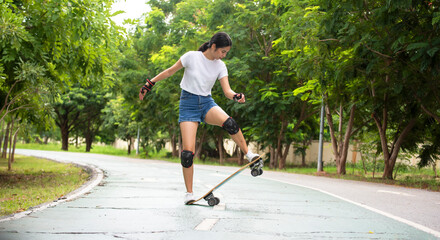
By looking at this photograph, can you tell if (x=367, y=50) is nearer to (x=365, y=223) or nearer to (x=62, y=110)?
(x=365, y=223)

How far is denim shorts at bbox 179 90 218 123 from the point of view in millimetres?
6555

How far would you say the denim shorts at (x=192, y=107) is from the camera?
6555 mm

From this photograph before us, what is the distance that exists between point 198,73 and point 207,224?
6.46 ft

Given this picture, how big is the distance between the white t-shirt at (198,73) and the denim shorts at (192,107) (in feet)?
0.21

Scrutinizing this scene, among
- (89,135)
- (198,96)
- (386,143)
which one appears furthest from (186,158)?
(89,135)

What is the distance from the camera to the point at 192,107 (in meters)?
6.56

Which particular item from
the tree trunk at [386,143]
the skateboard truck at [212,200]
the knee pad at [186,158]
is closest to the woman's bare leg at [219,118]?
the knee pad at [186,158]

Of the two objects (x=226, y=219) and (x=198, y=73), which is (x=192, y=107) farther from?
(x=226, y=219)

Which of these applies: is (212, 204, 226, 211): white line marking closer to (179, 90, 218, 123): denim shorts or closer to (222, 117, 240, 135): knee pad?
(222, 117, 240, 135): knee pad

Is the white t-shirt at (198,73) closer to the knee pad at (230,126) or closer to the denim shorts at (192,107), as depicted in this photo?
the denim shorts at (192,107)

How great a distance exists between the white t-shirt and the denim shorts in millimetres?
63

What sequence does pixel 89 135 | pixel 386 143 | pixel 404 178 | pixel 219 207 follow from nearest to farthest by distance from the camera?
pixel 219 207 < pixel 386 143 < pixel 404 178 < pixel 89 135

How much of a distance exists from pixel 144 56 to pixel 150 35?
4.16 ft

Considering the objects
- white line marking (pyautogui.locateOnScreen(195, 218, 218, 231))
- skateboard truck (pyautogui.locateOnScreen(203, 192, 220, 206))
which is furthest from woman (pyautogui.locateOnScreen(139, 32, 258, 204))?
white line marking (pyautogui.locateOnScreen(195, 218, 218, 231))
